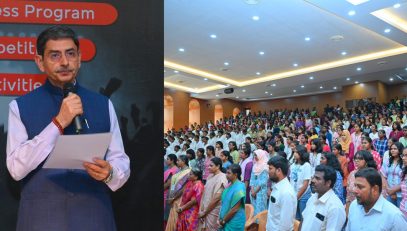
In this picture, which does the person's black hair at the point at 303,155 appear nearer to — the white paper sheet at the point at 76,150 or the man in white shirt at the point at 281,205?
the man in white shirt at the point at 281,205

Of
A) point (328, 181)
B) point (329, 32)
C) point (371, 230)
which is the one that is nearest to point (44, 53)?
point (371, 230)

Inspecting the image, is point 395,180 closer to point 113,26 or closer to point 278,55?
point 113,26

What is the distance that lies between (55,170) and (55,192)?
0.25 feet

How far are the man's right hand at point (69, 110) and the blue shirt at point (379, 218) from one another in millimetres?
2084

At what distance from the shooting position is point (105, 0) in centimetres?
180

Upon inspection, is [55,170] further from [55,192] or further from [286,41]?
[286,41]

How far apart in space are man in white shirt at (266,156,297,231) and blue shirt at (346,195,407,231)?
2.51 ft

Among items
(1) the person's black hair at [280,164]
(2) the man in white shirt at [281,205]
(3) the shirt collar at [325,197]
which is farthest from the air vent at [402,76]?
(3) the shirt collar at [325,197]

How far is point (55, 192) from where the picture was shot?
1273 mm

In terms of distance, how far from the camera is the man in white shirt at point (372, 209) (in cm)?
234

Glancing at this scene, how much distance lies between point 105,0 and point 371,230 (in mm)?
2149

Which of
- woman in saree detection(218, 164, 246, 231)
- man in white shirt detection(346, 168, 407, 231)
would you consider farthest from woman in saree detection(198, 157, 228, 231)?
man in white shirt detection(346, 168, 407, 231)

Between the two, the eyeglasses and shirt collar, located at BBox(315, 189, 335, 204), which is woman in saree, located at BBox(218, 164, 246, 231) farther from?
the eyeglasses

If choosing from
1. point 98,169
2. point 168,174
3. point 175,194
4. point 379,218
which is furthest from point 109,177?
point 168,174
